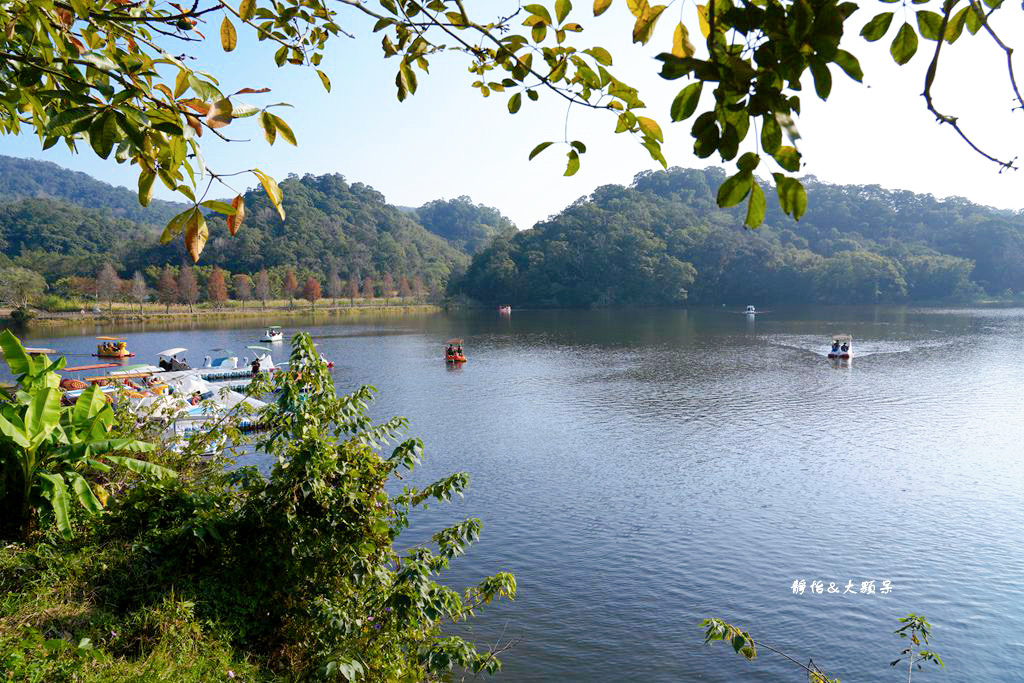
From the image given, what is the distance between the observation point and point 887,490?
1644 centimetres

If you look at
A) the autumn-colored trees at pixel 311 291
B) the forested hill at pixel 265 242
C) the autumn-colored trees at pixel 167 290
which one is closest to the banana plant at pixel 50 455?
the autumn-colored trees at pixel 167 290

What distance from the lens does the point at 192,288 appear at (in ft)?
244

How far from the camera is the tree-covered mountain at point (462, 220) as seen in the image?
159 metres

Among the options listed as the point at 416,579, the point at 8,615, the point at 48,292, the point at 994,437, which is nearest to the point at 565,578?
the point at 416,579

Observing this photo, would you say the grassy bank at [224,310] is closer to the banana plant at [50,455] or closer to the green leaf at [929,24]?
the banana plant at [50,455]

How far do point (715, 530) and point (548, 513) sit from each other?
3.40 metres

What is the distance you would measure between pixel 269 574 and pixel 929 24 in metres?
5.34

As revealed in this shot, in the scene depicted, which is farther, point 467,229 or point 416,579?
point 467,229

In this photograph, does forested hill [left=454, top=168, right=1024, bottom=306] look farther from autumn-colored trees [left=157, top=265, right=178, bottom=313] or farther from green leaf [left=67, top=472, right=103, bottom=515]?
green leaf [left=67, top=472, right=103, bottom=515]

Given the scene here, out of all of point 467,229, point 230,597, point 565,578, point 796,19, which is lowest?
point 565,578

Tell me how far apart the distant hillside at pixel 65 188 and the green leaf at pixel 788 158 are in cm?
17293

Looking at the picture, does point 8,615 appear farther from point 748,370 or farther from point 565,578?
point 748,370

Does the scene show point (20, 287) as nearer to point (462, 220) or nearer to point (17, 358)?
point (17, 358)

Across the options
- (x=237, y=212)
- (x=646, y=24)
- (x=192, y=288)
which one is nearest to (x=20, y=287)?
(x=192, y=288)
